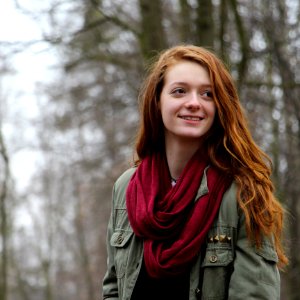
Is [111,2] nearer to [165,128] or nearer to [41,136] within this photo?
[165,128]

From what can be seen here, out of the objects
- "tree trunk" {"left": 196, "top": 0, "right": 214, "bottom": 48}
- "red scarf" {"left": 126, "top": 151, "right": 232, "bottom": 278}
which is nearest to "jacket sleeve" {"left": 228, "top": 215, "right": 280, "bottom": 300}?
"red scarf" {"left": 126, "top": 151, "right": 232, "bottom": 278}

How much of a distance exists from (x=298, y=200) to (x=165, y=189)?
7808 millimetres

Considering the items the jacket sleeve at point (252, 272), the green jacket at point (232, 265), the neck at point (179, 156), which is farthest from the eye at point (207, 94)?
the jacket sleeve at point (252, 272)

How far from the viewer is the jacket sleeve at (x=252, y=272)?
273 cm

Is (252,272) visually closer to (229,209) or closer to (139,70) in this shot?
(229,209)

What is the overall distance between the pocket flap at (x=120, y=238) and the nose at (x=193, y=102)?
63cm

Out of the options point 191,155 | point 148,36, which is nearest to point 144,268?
point 191,155

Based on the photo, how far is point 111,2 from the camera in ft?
31.7

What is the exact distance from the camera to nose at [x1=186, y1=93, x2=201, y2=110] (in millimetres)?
2941

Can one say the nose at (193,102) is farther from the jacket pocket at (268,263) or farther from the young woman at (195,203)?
the jacket pocket at (268,263)

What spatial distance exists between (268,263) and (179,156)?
2.09 feet

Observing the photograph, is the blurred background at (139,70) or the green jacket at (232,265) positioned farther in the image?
the blurred background at (139,70)

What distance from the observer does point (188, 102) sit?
2959mm

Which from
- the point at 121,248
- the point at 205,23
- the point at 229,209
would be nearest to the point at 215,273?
the point at 229,209
